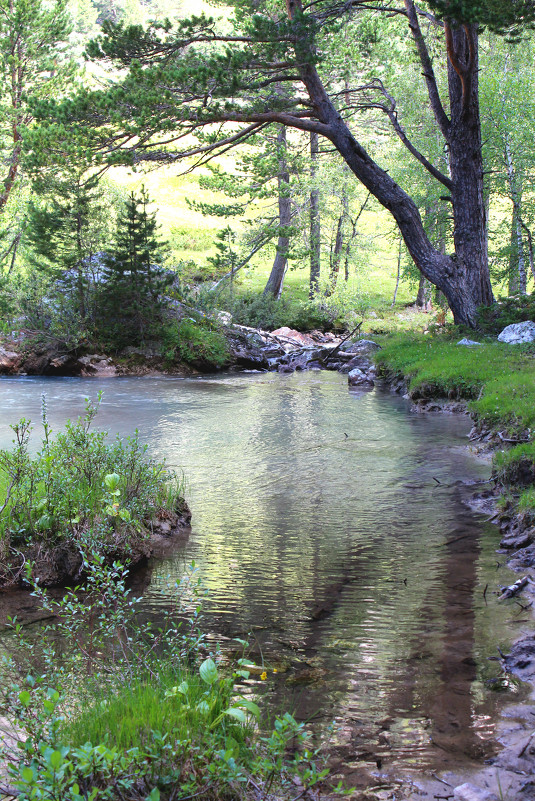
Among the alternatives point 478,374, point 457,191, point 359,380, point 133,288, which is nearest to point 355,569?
point 478,374

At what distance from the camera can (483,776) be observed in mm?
2811

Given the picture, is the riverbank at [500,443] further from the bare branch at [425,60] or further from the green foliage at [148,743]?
the bare branch at [425,60]

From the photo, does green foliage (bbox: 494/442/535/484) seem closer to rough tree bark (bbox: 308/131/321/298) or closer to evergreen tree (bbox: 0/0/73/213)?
rough tree bark (bbox: 308/131/321/298)

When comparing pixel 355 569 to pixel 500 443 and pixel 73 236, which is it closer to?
pixel 500 443

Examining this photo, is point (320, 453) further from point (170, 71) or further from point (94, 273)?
point (94, 273)

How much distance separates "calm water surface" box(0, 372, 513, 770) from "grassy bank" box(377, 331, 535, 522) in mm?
618

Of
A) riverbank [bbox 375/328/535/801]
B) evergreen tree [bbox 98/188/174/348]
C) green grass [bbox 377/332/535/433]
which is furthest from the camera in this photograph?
evergreen tree [bbox 98/188/174/348]

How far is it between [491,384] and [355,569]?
7232 mm

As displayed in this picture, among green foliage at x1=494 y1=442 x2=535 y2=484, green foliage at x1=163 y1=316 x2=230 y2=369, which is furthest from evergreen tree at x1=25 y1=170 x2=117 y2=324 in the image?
green foliage at x1=494 y1=442 x2=535 y2=484

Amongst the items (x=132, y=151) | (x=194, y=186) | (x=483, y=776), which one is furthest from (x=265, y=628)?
(x=194, y=186)

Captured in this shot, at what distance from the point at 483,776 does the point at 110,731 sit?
163 centimetres

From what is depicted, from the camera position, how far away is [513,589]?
191 inches

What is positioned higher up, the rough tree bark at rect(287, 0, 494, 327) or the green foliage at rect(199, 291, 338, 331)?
the rough tree bark at rect(287, 0, 494, 327)

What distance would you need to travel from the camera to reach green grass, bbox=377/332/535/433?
9.90 metres
